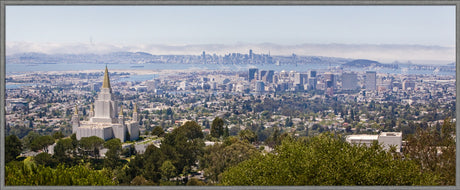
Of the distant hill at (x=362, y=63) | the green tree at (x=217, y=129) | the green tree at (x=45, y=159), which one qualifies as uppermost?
the distant hill at (x=362, y=63)

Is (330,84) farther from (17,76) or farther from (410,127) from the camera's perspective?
(17,76)

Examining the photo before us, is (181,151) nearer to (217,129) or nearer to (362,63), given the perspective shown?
(217,129)

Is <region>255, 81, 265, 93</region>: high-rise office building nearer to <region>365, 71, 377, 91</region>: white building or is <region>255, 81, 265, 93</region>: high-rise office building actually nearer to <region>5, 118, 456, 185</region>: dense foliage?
<region>365, 71, 377, 91</region>: white building

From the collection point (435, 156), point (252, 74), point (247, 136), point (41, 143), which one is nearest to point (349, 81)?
point (252, 74)

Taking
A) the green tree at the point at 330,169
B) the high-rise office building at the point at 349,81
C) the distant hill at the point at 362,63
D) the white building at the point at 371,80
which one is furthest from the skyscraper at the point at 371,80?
the green tree at the point at 330,169

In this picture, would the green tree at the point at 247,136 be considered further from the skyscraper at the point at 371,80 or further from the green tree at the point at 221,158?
the skyscraper at the point at 371,80

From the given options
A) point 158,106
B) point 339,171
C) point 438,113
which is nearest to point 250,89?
point 158,106

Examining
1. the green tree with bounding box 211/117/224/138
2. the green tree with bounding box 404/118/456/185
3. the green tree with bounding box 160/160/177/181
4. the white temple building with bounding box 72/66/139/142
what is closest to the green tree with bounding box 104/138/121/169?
the white temple building with bounding box 72/66/139/142
